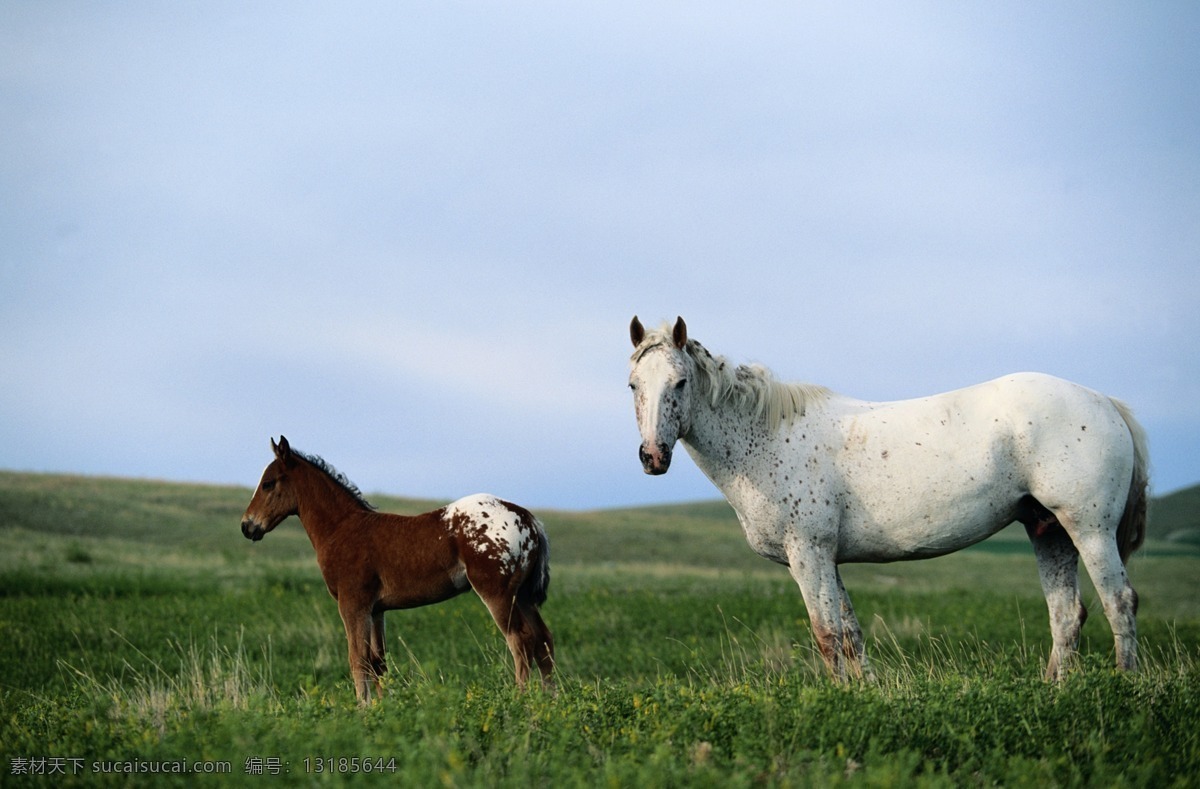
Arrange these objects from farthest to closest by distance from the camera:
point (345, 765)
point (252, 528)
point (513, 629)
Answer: point (252, 528), point (513, 629), point (345, 765)

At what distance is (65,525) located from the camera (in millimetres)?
37375

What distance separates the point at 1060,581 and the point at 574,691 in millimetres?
4890

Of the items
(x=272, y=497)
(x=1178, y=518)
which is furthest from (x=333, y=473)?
(x=1178, y=518)

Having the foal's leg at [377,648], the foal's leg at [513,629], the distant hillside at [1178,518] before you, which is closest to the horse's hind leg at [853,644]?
the foal's leg at [513,629]

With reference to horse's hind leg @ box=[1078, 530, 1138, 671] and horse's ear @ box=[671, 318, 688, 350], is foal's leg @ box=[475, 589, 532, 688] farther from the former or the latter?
horse's hind leg @ box=[1078, 530, 1138, 671]

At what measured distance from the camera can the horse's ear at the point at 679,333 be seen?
8258 millimetres

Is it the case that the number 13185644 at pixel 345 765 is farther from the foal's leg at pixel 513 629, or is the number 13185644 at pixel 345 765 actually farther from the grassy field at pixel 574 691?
the foal's leg at pixel 513 629

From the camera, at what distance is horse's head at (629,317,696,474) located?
7.98m

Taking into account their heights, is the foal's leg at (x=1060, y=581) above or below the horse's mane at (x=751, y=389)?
below

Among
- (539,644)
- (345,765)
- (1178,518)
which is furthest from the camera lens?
(1178,518)

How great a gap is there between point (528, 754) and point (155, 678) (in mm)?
10240

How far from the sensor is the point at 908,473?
28.8 ft

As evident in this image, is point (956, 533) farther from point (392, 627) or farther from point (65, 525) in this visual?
point (65, 525)

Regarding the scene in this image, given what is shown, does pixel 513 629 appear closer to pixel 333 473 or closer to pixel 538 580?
pixel 538 580
